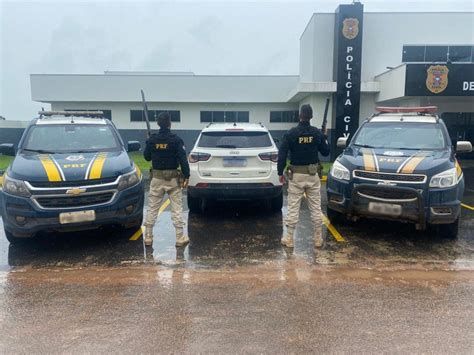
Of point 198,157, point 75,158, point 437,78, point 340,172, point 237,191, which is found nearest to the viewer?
→ point 75,158

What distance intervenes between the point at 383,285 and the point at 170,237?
3.14 m

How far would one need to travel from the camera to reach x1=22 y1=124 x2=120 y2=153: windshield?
638cm

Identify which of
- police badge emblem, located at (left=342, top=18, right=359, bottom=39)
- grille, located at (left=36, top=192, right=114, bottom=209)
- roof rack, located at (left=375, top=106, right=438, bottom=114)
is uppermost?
police badge emblem, located at (left=342, top=18, right=359, bottom=39)

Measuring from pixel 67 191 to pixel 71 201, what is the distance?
0.47 feet

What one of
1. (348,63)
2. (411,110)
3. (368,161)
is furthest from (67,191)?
(348,63)

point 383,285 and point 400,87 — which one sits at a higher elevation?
point 400,87

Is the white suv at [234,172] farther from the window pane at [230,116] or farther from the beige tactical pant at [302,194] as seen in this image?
the window pane at [230,116]

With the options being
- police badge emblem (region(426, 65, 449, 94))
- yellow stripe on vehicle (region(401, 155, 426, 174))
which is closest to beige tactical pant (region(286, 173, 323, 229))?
yellow stripe on vehicle (region(401, 155, 426, 174))

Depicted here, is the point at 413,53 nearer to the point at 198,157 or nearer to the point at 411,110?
the point at 411,110

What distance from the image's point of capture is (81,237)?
6.16 metres

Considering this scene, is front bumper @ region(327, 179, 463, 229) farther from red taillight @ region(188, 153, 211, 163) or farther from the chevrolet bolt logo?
the chevrolet bolt logo

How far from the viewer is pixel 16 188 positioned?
17.2 ft

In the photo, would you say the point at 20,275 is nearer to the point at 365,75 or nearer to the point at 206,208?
the point at 206,208

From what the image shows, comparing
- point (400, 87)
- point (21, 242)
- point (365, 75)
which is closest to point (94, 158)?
point (21, 242)
